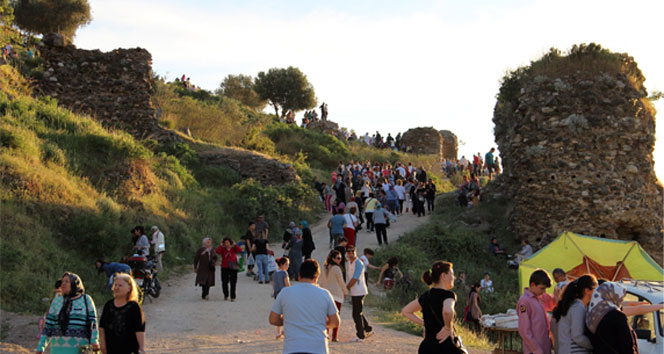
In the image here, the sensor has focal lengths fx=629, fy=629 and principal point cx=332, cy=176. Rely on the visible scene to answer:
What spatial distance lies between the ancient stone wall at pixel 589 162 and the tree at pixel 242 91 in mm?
47235

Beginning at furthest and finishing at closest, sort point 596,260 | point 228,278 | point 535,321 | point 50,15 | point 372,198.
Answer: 1. point 50,15
2. point 372,198
3. point 228,278
4. point 596,260
5. point 535,321

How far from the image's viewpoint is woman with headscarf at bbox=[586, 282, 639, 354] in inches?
235

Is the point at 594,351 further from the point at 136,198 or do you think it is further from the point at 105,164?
the point at 105,164

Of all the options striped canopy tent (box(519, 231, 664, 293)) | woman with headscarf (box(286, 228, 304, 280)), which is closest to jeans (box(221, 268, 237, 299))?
woman with headscarf (box(286, 228, 304, 280))

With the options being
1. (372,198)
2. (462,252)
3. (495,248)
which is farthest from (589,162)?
(372,198)

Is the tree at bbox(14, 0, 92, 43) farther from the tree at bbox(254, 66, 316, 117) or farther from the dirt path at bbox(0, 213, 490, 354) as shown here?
the dirt path at bbox(0, 213, 490, 354)

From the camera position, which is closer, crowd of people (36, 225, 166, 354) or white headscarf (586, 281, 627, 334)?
white headscarf (586, 281, 627, 334)

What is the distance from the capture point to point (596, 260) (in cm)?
1402

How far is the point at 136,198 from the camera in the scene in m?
19.5

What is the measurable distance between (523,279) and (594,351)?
707 centimetres

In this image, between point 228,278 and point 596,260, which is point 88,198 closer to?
point 228,278

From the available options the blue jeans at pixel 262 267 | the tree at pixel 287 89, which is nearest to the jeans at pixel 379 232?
the blue jeans at pixel 262 267

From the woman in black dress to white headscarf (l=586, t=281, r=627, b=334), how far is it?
4.49m

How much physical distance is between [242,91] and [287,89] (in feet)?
23.4
